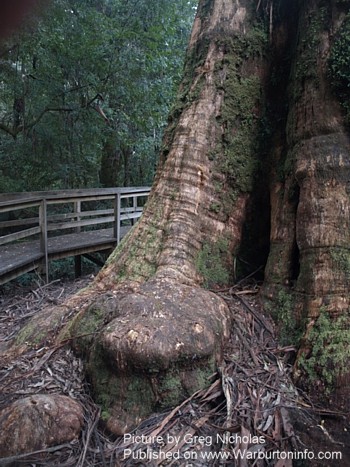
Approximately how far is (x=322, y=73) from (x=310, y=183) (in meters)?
0.79

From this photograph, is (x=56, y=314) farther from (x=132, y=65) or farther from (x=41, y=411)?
(x=132, y=65)

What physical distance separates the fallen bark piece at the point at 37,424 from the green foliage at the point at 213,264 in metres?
1.29

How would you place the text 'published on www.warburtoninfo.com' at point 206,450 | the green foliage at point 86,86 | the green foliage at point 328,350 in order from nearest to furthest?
the text 'published on www.warburtoninfo.com' at point 206,450
the green foliage at point 328,350
the green foliage at point 86,86

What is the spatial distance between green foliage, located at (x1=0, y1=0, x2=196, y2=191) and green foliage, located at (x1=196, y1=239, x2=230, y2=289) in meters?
6.11

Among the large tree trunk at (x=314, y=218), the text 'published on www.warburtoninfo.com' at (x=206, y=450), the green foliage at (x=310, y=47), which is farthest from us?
the green foliage at (x=310, y=47)

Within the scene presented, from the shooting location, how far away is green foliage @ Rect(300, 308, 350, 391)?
194 cm

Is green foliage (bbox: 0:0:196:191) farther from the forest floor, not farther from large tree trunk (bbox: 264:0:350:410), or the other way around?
the forest floor

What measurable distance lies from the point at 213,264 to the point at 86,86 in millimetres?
7228

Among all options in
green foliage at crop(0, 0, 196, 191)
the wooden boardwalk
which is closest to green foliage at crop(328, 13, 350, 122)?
the wooden boardwalk

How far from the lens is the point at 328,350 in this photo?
2.01 meters

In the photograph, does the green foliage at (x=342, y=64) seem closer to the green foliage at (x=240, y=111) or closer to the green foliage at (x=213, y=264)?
the green foliage at (x=240, y=111)

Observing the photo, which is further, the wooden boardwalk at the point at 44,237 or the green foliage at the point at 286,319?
the wooden boardwalk at the point at 44,237

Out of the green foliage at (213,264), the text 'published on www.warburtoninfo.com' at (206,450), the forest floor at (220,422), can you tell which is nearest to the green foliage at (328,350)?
the forest floor at (220,422)

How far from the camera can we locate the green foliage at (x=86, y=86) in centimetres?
784
